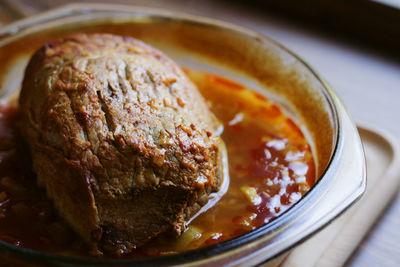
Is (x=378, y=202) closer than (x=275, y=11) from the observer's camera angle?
Yes

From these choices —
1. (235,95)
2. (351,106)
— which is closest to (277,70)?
(235,95)

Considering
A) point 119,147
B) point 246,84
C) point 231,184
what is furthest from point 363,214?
point 119,147

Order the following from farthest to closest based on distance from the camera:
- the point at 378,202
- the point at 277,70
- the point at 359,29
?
the point at 359,29, the point at 277,70, the point at 378,202

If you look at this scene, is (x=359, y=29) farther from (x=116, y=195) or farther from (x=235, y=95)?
(x=116, y=195)

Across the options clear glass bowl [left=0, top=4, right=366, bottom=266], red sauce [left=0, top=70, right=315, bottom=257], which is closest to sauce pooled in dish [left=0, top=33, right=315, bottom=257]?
red sauce [left=0, top=70, right=315, bottom=257]

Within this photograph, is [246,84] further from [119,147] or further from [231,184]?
[119,147]

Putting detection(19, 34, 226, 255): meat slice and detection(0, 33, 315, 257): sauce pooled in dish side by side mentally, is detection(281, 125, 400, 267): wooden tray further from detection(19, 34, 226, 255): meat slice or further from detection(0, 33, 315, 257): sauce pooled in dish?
detection(19, 34, 226, 255): meat slice

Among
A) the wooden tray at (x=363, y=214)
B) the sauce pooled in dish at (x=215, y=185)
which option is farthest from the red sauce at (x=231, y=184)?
the wooden tray at (x=363, y=214)
